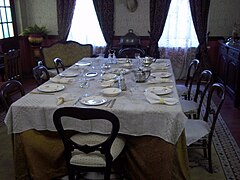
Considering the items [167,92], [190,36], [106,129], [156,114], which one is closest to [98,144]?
[106,129]

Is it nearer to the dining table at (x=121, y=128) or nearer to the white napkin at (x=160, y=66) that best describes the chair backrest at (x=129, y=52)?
the white napkin at (x=160, y=66)

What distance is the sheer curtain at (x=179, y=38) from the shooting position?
5.06m

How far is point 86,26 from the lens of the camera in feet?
17.6

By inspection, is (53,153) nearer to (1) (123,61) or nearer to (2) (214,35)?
(1) (123,61)

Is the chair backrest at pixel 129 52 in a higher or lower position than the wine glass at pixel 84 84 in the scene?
higher

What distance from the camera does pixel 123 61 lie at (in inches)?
141

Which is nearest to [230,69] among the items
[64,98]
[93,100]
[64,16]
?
[93,100]

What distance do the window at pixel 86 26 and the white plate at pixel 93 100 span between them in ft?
11.1

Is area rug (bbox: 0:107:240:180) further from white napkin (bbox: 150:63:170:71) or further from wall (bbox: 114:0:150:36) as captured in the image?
wall (bbox: 114:0:150:36)

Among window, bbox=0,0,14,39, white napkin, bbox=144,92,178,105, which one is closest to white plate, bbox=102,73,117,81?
white napkin, bbox=144,92,178,105

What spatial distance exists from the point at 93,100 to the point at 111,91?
232 mm

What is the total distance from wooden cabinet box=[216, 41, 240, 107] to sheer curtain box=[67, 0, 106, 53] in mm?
2230

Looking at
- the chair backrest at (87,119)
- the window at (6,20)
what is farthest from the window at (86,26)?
the chair backrest at (87,119)

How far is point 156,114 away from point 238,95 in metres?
2.45
